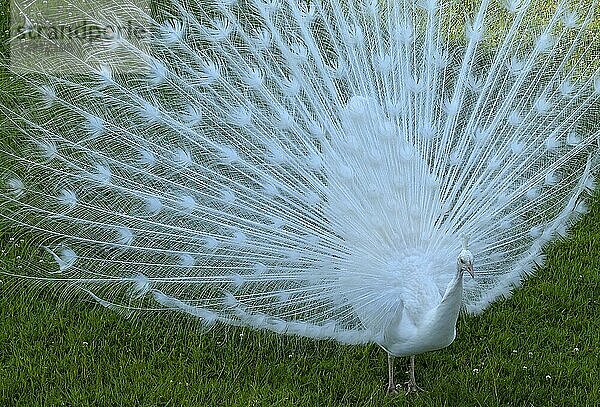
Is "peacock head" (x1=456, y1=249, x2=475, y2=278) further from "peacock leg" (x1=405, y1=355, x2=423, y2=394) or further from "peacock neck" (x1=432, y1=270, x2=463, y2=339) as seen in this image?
"peacock leg" (x1=405, y1=355, x2=423, y2=394)

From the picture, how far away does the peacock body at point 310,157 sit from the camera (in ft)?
12.8

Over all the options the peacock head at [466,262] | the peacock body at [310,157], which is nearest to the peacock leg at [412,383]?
the peacock body at [310,157]

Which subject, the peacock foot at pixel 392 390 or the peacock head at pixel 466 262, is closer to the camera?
the peacock head at pixel 466 262

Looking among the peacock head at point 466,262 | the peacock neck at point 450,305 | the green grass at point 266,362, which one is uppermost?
the peacock head at point 466,262

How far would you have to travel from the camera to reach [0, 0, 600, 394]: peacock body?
153 inches

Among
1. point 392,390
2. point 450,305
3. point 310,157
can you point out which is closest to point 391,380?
point 392,390

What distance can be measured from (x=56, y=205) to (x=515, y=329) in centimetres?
241

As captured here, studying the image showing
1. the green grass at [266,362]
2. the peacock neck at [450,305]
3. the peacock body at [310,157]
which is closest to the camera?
the peacock neck at [450,305]

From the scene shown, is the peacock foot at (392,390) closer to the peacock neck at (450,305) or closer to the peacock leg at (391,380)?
the peacock leg at (391,380)

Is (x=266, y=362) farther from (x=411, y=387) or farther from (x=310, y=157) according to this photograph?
(x=310, y=157)

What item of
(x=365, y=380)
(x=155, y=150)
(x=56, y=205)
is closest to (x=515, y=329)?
(x=365, y=380)

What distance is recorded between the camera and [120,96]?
13.6 feet

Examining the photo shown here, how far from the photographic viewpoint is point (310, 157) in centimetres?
398

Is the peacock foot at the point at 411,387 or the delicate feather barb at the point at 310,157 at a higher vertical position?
the delicate feather barb at the point at 310,157
